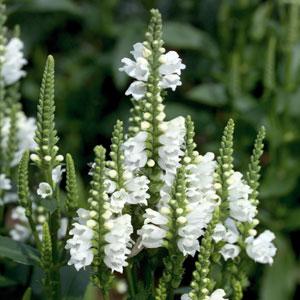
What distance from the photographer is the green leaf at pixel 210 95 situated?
377 centimetres

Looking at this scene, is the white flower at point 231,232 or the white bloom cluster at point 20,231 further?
the white bloom cluster at point 20,231

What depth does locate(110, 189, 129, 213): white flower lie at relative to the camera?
1771 millimetres

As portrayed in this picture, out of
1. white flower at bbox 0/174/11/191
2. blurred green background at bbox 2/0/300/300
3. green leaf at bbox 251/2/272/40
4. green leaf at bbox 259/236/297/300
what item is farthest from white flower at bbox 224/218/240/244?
green leaf at bbox 251/2/272/40

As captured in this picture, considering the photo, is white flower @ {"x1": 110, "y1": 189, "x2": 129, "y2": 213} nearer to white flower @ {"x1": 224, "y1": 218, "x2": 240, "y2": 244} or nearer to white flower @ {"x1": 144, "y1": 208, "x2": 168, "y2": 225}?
white flower @ {"x1": 144, "y1": 208, "x2": 168, "y2": 225}

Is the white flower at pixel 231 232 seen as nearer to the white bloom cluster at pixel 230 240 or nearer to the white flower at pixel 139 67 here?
the white bloom cluster at pixel 230 240

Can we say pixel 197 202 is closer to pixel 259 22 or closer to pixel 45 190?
pixel 45 190

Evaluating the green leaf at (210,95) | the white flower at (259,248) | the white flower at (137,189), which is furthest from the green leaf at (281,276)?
the white flower at (137,189)

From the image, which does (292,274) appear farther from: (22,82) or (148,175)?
(148,175)

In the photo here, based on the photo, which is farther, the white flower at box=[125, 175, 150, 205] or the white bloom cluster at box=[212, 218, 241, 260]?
the white bloom cluster at box=[212, 218, 241, 260]

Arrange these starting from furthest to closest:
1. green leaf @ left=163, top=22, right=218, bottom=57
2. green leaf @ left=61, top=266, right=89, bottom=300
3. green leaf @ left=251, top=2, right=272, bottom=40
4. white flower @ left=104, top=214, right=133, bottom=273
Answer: green leaf @ left=163, top=22, right=218, bottom=57 < green leaf @ left=251, top=2, right=272, bottom=40 < green leaf @ left=61, top=266, right=89, bottom=300 < white flower @ left=104, top=214, right=133, bottom=273

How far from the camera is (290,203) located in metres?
3.75

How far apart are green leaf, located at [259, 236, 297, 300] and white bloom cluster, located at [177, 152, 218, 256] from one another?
1722 mm

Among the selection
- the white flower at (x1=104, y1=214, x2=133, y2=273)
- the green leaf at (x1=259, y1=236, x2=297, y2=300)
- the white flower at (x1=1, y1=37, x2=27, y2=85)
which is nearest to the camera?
the white flower at (x1=104, y1=214, x2=133, y2=273)

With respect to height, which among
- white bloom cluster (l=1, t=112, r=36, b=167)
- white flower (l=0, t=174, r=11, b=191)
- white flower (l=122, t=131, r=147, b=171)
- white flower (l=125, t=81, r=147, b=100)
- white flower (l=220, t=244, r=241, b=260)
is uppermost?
white bloom cluster (l=1, t=112, r=36, b=167)
